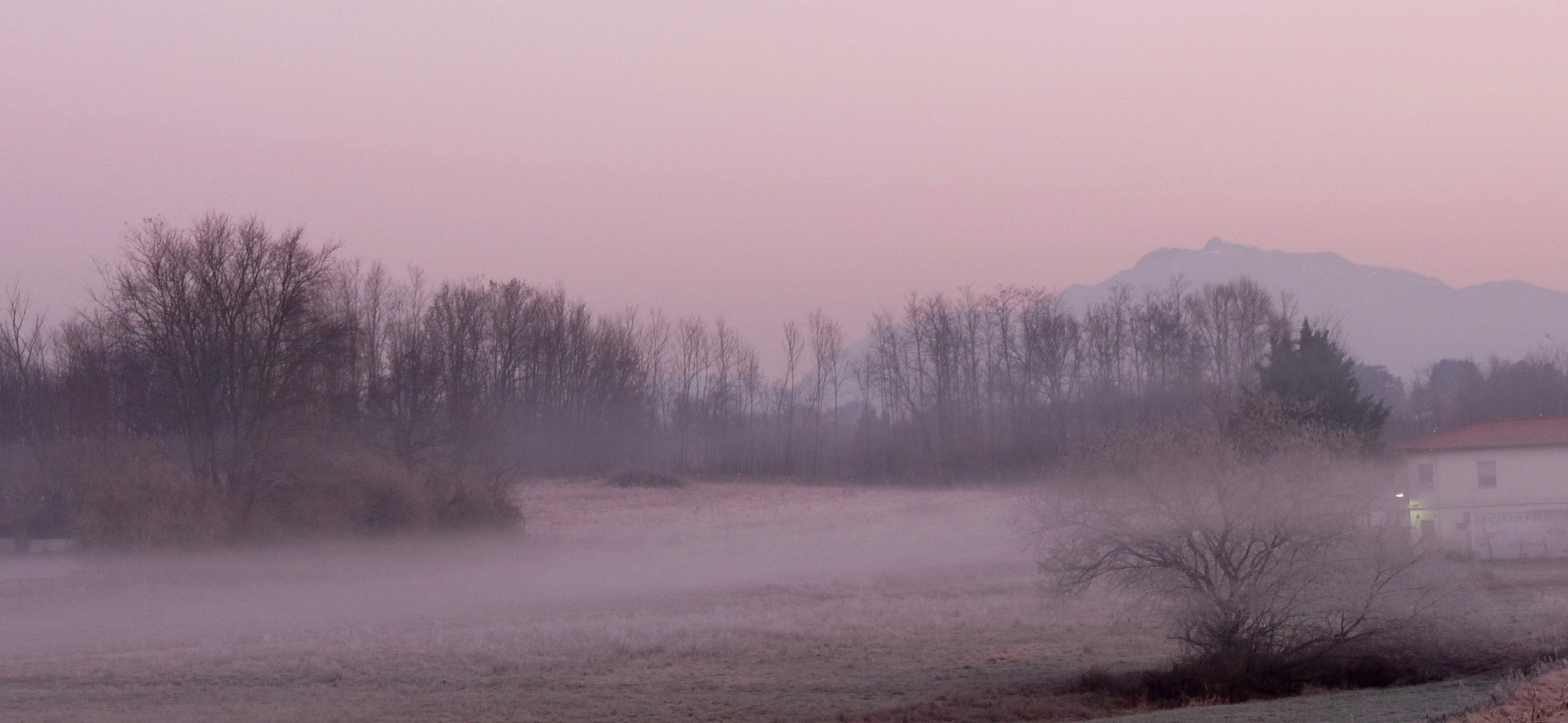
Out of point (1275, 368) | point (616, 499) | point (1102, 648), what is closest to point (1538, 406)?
point (1275, 368)

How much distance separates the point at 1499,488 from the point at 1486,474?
0.67 meters

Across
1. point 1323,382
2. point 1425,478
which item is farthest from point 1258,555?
point 1425,478

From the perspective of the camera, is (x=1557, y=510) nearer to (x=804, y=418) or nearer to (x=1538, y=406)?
(x=1538, y=406)

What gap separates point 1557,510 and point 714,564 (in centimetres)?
3358

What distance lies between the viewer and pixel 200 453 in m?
46.2

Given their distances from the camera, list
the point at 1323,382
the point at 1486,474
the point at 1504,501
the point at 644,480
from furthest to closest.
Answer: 1. the point at 644,480
2. the point at 1486,474
3. the point at 1504,501
4. the point at 1323,382

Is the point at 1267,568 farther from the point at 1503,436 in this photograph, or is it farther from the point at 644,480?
the point at 644,480

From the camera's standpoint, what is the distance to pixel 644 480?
254ft

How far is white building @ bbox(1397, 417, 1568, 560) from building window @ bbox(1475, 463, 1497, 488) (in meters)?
0.03

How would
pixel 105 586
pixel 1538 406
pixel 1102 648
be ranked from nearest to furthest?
1. pixel 1102 648
2. pixel 105 586
3. pixel 1538 406

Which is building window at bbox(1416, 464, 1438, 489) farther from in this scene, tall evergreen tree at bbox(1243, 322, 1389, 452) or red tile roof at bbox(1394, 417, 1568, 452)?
Answer: tall evergreen tree at bbox(1243, 322, 1389, 452)

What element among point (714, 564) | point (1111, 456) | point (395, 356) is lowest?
point (714, 564)

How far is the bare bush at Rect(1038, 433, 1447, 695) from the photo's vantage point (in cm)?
2230

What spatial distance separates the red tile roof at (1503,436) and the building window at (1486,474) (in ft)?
2.77
